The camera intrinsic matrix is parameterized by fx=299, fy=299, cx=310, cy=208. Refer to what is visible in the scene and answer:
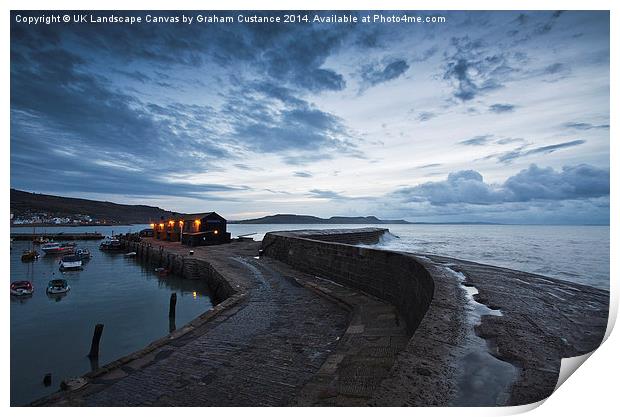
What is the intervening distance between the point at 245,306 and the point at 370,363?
6.01 m

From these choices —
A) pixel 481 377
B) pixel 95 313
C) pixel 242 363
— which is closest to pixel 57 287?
pixel 95 313

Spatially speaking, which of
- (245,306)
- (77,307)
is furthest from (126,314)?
(245,306)

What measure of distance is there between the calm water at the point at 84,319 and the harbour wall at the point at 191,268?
2.02 feet

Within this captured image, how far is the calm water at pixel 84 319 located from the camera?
919 cm

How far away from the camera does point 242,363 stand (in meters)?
6.11

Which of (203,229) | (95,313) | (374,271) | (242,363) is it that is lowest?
(95,313)

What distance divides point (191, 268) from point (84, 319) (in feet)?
27.9

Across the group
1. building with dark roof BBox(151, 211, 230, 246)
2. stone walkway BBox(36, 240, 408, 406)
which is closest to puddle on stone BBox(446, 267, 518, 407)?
stone walkway BBox(36, 240, 408, 406)

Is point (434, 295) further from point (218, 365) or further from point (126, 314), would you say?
point (126, 314)

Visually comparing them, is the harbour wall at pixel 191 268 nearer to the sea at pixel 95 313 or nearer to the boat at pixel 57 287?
the sea at pixel 95 313

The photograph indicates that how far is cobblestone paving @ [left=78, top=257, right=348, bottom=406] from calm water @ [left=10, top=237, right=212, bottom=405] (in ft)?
14.5

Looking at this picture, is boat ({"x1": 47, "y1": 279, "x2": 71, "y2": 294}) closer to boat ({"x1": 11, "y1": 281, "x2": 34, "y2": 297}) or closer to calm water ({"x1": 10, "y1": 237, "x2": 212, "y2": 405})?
calm water ({"x1": 10, "y1": 237, "x2": 212, "y2": 405})

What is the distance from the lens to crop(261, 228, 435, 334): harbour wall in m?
7.12

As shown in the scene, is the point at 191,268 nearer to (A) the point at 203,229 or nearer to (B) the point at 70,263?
(A) the point at 203,229
